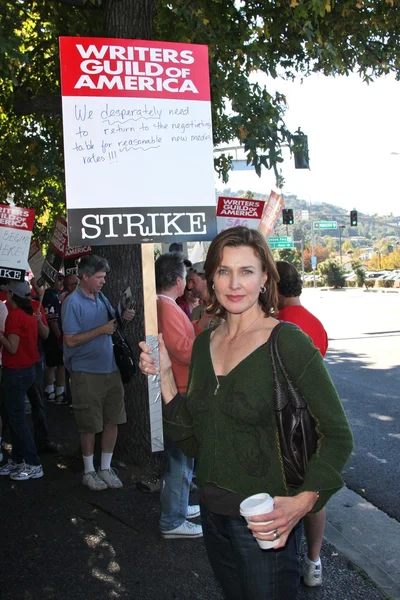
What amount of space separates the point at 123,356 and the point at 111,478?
1077mm

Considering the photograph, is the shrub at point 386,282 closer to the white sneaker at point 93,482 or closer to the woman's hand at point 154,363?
the white sneaker at point 93,482

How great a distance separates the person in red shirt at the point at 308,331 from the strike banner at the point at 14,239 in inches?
133

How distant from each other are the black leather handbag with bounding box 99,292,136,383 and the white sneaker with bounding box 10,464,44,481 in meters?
1.30

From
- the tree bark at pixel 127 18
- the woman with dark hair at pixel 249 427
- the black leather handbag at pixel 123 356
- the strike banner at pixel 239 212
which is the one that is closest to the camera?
the woman with dark hair at pixel 249 427

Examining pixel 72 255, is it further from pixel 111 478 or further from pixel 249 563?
pixel 249 563

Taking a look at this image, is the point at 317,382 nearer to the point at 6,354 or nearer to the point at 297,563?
the point at 297,563

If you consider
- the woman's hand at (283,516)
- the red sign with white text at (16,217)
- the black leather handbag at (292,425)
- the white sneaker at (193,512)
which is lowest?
the white sneaker at (193,512)

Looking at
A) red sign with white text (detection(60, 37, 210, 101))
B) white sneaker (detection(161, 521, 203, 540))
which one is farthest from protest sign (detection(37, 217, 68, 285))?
red sign with white text (detection(60, 37, 210, 101))

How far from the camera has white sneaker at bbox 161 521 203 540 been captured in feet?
15.6

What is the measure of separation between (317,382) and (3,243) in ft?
18.4

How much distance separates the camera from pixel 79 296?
594cm

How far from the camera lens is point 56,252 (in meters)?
10.4

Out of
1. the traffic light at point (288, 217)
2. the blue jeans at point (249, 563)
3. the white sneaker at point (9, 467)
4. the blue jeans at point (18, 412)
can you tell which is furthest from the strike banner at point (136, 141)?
the traffic light at point (288, 217)

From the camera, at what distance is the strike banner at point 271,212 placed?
8601 mm
